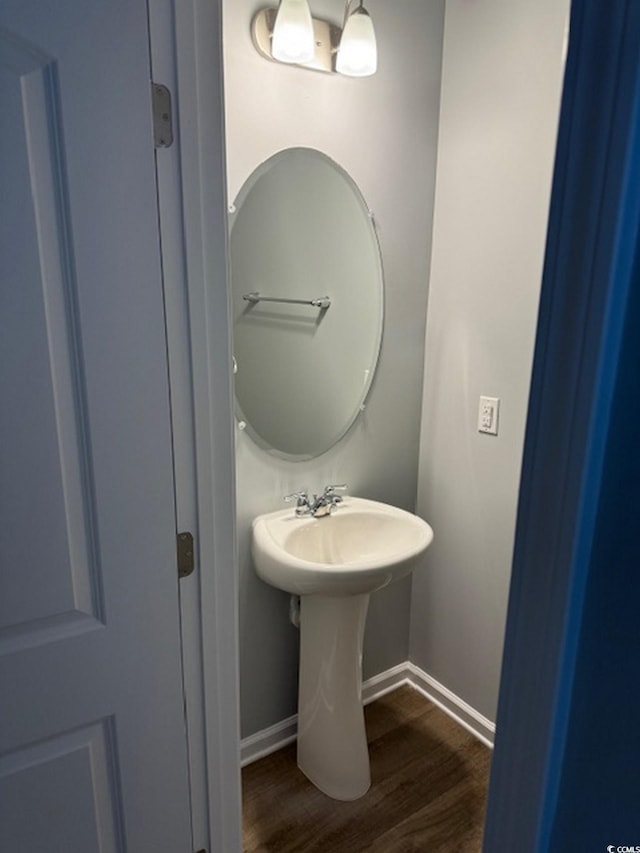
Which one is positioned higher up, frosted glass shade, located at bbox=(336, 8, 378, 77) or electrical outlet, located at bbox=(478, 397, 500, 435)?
frosted glass shade, located at bbox=(336, 8, 378, 77)

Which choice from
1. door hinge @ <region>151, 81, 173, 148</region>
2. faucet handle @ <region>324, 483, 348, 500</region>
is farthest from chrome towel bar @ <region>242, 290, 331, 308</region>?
door hinge @ <region>151, 81, 173, 148</region>

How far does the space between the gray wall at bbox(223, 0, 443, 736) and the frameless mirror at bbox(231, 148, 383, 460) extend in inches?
1.9

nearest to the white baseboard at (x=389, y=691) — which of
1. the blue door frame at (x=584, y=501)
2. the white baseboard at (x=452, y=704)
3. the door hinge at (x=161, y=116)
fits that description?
the white baseboard at (x=452, y=704)

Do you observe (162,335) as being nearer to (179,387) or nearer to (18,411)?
(179,387)

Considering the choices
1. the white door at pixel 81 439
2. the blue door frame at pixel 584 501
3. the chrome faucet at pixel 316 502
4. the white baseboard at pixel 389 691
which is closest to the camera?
the blue door frame at pixel 584 501

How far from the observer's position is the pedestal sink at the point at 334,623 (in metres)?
1.52

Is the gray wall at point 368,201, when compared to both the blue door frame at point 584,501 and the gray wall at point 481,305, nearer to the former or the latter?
the gray wall at point 481,305

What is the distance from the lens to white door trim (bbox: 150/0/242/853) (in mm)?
811

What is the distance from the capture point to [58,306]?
29.7 inches

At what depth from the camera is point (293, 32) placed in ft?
4.34

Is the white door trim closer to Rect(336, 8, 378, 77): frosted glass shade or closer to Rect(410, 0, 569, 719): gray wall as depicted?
Rect(336, 8, 378, 77): frosted glass shade

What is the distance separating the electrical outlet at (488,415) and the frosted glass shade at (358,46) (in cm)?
105

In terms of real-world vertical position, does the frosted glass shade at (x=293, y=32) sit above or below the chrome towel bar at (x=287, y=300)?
above

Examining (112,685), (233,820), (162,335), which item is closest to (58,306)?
(162,335)
